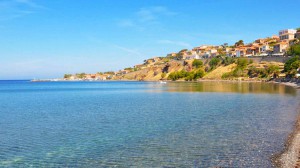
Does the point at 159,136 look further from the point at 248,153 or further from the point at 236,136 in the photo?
the point at 248,153

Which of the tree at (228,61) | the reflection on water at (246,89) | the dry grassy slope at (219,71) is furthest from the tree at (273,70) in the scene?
the tree at (228,61)

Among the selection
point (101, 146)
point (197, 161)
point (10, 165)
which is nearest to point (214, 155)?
point (197, 161)

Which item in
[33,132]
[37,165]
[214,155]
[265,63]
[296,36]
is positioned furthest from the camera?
[296,36]

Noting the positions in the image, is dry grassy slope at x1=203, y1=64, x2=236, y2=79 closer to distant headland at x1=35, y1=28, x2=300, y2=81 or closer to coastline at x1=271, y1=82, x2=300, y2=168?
distant headland at x1=35, y1=28, x2=300, y2=81

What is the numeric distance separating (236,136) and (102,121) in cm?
1336

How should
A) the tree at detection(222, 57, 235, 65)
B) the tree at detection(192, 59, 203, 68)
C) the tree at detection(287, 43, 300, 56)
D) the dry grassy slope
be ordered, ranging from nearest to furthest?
the tree at detection(287, 43, 300, 56) → the dry grassy slope → the tree at detection(222, 57, 235, 65) → the tree at detection(192, 59, 203, 68)

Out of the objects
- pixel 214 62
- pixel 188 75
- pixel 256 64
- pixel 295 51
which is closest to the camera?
pixel 295 51

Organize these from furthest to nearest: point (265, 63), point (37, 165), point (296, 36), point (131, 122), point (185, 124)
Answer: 1. point (296, 36)
2. point (265, 63)
3. point (131, 122)
4. point (185, 124)
5. point (37, 165)

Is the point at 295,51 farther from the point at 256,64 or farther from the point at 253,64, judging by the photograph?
the point at 253,64

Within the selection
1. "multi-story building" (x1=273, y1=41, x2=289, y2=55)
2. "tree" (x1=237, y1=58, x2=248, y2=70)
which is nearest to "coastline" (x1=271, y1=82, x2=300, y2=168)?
"tree" (x1=237, y1=58, x2=248, y2=70)

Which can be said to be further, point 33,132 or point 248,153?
point 33,132

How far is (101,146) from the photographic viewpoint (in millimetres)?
19266

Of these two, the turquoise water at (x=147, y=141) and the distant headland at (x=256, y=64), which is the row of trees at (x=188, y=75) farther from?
the turquoise water at (x=147, y=141)

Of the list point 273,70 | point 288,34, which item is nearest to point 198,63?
point 288,34
